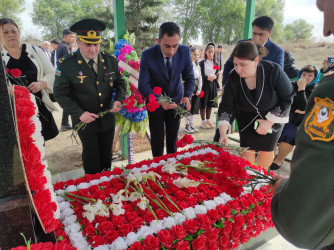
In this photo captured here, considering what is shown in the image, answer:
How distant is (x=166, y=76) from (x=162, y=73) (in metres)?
0.06

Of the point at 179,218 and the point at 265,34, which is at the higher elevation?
the point at 265,34

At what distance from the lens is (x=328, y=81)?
0.69 meters

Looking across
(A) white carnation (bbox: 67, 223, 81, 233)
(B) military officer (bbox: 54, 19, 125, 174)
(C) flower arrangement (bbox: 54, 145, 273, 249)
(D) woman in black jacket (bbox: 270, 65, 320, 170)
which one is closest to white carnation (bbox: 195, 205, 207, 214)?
(C) flower arrangement (bbox: 54, 145, 273, 249)

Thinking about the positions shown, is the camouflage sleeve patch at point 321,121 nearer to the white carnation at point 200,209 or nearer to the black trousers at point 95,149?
the white carnation at point 200,209

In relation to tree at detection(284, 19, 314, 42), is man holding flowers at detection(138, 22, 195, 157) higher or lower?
lower

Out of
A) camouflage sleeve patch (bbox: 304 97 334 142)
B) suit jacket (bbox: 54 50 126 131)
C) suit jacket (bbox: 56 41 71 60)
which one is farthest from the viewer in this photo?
suit jacket (bbox: 56 41 71 60)

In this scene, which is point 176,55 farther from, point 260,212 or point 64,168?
point 64,168

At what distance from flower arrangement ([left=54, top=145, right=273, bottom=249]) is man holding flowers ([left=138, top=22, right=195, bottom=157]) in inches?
43.9

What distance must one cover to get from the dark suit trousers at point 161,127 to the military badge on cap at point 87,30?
3.56 feet

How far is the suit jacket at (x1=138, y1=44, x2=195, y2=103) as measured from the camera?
287 centimetres

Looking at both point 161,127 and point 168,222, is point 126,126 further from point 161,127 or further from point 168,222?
point 168,222

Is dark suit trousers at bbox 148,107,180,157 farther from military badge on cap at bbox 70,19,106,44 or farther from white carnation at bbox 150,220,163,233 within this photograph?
white carnation at bbox 150,220,163,233

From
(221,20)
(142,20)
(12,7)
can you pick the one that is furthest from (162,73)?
(12,7)

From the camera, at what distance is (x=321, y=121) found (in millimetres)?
667
